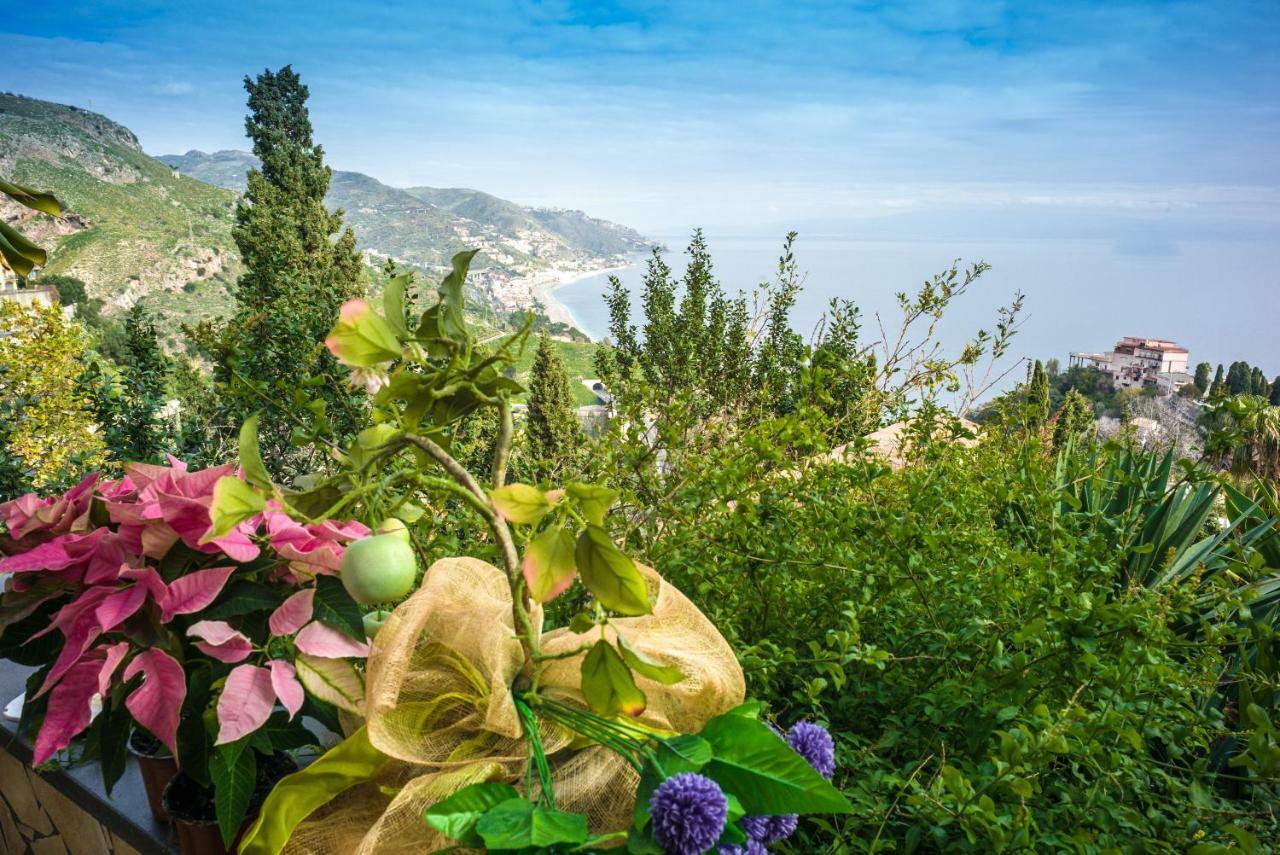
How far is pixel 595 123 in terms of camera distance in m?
85.4

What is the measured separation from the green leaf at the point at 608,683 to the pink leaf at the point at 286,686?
1.01 ft

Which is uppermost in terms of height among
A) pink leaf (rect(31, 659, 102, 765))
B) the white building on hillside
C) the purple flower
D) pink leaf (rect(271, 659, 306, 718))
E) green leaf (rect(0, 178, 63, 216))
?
green leaf (rect(0, 178, 63, 216))

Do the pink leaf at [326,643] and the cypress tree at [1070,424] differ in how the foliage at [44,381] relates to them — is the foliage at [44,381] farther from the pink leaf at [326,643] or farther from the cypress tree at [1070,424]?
the cypress tree at [1070,424]

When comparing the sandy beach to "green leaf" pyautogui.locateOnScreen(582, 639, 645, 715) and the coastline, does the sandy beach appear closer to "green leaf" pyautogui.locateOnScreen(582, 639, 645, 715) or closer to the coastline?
the coastline

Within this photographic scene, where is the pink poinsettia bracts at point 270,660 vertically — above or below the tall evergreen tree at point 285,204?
below

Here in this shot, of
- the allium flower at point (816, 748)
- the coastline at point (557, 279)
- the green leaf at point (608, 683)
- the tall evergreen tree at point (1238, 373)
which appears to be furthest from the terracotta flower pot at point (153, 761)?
the coastline at point (557, 279)

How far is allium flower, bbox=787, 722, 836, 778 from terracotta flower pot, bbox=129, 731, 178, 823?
2.48ft

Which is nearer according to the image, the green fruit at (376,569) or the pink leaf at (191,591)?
the green fruit at (376,569)

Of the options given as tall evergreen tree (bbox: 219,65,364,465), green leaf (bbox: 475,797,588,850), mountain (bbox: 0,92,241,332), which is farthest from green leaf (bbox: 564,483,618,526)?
mountain (bbox: 0,92,241,332)

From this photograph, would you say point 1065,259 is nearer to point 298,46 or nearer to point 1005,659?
point 1005,659

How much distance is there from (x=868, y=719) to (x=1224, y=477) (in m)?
0.82

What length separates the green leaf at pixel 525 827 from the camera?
533 mm

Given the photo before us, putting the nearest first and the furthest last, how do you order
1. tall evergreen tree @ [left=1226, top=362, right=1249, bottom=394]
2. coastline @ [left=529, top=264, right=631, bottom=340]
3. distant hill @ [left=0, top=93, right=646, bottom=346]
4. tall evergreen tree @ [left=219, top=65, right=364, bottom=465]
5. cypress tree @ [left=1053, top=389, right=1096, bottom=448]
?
cypress tree @ [left=1053, top=389, right=1096, bottom=448] < tall evergreen tree @ [left=219, top=65, right=364, bottom=465] < tall evergreen tree @ [left=1226, top=362, right=1249, bottom=394] < distant hill @ [left=0, top=93, right=646, bottom=346] < coastline @ [left=529, top=264, right=631, bottom=340]

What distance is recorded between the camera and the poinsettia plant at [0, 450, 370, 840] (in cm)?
73
